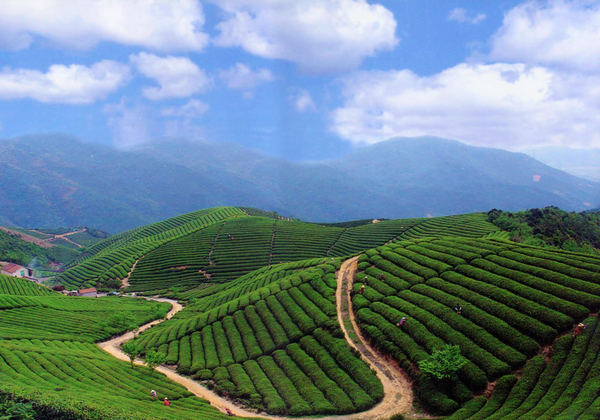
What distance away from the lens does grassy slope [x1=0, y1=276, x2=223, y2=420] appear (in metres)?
20.5

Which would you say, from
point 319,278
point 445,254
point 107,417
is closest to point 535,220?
point 445,254

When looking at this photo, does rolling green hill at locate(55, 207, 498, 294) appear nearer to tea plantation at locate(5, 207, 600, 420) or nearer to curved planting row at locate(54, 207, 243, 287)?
curved planting row at locate(54, 207, 243, 287)

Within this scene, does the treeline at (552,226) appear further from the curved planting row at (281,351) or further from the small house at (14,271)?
the small house at (14,271)

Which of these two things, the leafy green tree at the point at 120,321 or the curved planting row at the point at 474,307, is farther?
the leafy green tree at the point at 120,321

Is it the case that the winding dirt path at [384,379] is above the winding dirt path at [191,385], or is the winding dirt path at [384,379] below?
above

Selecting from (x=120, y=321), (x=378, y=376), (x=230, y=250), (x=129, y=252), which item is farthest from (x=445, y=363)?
(x=129, y=252)

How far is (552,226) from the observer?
269 ft

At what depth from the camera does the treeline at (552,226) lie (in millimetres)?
73562

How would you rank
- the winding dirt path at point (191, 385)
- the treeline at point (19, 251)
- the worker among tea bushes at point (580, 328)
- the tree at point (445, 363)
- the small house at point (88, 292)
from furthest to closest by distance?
the treeline at point (19, 251) → the small house at point (88, 292) → the winding dirt path at point (191, 385) → the tree at point (445, 363) → the worker among tea bushes at point (580, 328)

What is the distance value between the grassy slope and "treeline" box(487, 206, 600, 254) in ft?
223

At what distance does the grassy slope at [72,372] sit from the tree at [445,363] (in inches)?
583

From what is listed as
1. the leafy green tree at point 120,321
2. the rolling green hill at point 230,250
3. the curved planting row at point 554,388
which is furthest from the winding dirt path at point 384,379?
the rolling green hill at point 230,250

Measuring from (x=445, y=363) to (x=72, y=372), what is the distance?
29.5 m

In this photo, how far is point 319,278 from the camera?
44406mm
